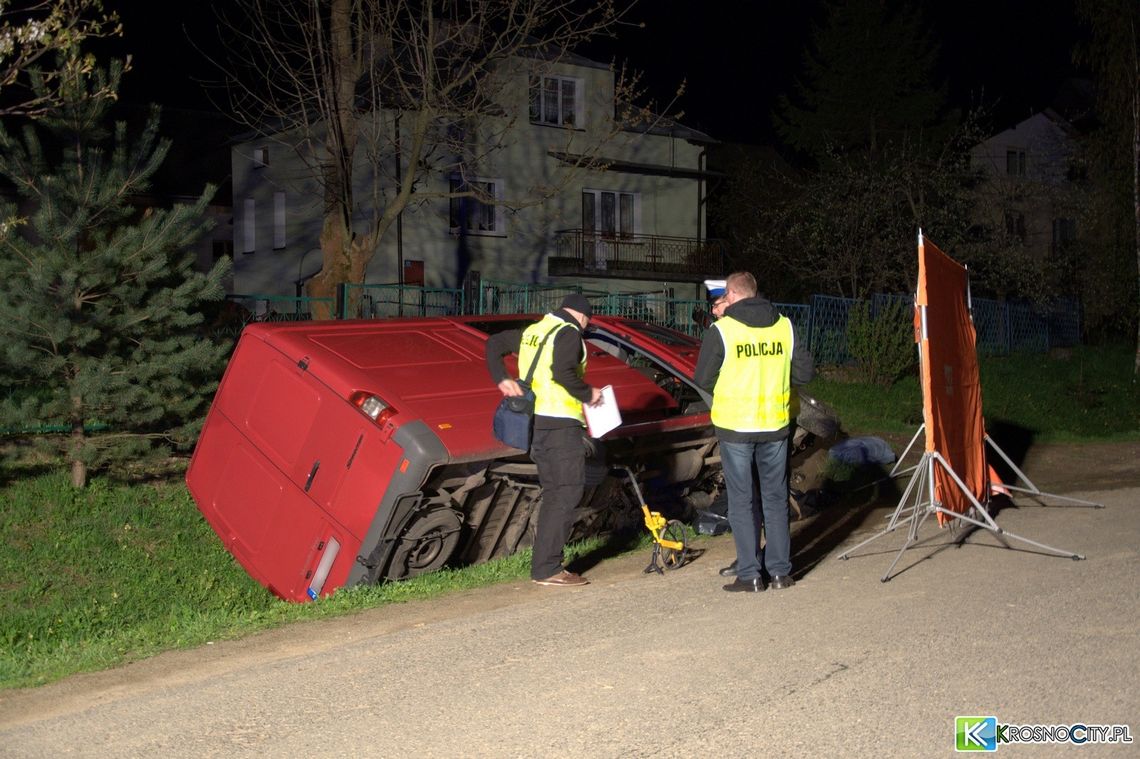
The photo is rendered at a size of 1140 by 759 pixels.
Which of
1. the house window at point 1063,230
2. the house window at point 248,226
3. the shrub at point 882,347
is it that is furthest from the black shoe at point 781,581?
the house window at point 1063,230

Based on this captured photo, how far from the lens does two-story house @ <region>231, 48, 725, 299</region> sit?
1163 inches

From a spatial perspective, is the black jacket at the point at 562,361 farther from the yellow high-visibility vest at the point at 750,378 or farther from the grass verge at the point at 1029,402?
the grass verge at the point at 1029,402

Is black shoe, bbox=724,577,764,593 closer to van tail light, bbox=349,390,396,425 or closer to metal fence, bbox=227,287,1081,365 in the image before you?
van tail light, bbox=349,390,396,425

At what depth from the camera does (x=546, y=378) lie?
6.91 m

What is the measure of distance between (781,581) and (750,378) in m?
1.19

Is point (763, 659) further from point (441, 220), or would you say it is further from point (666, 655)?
point (441, 220)

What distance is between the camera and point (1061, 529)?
8.56m

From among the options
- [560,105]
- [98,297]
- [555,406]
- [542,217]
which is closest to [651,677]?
[555,406]

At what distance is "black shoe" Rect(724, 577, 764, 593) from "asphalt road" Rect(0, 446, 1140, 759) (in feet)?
0.27

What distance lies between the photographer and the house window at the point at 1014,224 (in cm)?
3098

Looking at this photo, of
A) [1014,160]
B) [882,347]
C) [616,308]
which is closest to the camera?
[882,347]

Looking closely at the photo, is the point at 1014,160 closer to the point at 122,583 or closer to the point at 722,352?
the point at 722,352

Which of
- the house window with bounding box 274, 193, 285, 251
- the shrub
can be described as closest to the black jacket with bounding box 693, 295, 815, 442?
the shrub

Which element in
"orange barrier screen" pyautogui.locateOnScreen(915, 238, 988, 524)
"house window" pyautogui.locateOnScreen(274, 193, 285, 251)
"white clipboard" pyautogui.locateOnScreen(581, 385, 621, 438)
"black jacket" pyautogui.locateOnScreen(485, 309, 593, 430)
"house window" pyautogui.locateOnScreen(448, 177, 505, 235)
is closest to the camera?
"black jacket" pyautogui.locateOnScreen(485, 309, 593, 430)
